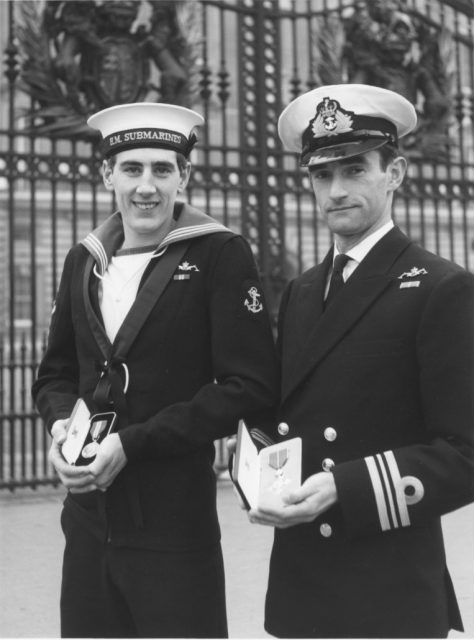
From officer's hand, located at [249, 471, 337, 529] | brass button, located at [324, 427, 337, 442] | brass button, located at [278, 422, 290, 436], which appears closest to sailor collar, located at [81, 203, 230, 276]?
brass button, located at [278, 422, 290, 436]

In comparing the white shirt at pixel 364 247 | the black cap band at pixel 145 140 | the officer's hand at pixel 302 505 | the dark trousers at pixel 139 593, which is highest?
the black cap band at pixel 145 140

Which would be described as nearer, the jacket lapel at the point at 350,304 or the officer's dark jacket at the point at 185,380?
the jacket lapel at the point at 350,304

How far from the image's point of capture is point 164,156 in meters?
2.57

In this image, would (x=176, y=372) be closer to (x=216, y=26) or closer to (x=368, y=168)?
(x=368, y=168)

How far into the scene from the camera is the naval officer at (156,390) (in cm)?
238

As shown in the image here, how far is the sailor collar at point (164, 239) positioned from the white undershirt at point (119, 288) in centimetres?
4

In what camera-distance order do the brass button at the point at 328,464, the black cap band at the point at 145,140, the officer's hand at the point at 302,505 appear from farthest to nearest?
the black cap band at the point at 145,140
the brass button at the point at 328,464
the officer's hand at the point at 302,505

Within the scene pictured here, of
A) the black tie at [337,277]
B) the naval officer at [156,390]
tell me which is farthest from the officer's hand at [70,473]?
the black tie at [337,277]

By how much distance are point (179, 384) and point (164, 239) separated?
44 centimetres

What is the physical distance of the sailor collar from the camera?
8.45 feet

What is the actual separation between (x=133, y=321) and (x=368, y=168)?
81 cm

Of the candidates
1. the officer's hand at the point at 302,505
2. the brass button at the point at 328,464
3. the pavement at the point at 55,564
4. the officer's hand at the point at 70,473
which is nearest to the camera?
the officer's hand at the point at 302,505

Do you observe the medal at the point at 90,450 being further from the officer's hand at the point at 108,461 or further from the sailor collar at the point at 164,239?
the sailor collar at the point at 164,239

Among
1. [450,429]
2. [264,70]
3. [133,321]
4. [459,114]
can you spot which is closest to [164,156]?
[133,321]
